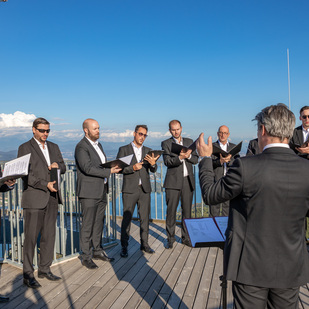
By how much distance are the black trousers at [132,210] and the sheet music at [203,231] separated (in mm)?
2507

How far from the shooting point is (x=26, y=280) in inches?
131

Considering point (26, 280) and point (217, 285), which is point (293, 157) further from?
point (26, 280)

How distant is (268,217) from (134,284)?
2392 mm

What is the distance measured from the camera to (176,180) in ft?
15.1

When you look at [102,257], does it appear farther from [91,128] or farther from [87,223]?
[91,128]

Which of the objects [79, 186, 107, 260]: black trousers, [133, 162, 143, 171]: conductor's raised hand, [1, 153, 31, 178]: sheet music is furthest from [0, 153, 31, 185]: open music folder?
[133, 162, 143, 171]: conductor's raised hand

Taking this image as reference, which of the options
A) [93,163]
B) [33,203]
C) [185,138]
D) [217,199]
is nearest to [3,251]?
[33,203]

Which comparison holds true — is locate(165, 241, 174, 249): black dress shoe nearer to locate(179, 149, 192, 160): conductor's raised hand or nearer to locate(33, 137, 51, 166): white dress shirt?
locate(179, 149, 192, 160): conductor's raised hand

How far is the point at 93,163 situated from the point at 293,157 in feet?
9.39

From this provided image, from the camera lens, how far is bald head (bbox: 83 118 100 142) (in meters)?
3.88

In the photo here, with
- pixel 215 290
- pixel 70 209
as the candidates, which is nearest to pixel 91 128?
pixel 70 209

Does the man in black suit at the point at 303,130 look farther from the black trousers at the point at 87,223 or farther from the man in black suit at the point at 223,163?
the black trousers at the point at 87,223

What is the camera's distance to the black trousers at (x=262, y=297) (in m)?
1.52

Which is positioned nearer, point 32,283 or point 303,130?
point 32,283
